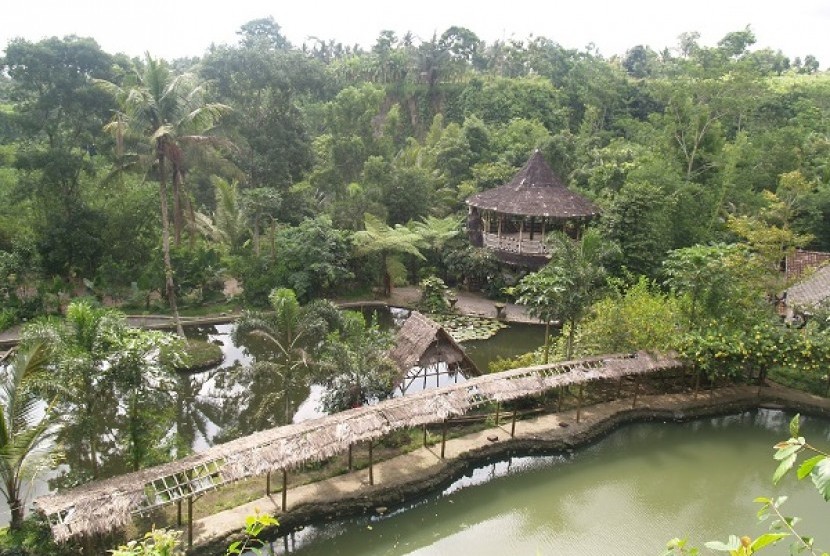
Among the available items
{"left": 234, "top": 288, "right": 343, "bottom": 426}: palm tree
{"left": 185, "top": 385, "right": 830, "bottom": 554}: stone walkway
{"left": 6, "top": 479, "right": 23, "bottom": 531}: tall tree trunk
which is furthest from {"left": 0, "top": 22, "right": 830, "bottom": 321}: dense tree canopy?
{"left": 6, "top": 479, "right": 23, "bottom": 531}: tall tree trunk

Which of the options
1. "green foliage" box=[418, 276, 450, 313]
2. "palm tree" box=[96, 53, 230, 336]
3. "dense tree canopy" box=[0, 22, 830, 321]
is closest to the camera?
"palm tree" box=[96, 53, 230, 336]

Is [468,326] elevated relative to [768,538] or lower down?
lower down

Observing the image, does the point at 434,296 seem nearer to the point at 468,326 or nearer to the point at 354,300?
the point at 468,326

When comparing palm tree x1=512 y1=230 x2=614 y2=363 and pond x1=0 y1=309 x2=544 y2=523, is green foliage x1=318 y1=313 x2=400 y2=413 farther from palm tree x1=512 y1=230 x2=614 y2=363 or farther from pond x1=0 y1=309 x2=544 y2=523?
palm tree x1=512 y1=230 x2=614 y2=363

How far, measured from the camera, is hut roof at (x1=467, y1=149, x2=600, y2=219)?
904 inches

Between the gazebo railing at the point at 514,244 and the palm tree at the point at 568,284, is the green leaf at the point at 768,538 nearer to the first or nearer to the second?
the palm tree at the point at 568,284

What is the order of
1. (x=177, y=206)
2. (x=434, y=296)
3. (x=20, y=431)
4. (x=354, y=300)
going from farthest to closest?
(x=354, y=300), (x=434, y=296), (x=177, y=206), (x=20, y=431)

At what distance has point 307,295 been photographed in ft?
71.8

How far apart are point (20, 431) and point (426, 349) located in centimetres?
818

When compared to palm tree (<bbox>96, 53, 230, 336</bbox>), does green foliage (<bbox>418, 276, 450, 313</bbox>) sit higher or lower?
lower

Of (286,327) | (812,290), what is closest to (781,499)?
(286,327)

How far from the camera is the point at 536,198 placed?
23594mm

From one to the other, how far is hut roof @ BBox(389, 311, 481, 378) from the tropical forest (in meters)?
0.12

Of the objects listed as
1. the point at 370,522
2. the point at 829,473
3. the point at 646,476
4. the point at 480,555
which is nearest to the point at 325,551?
the point at 370,522
